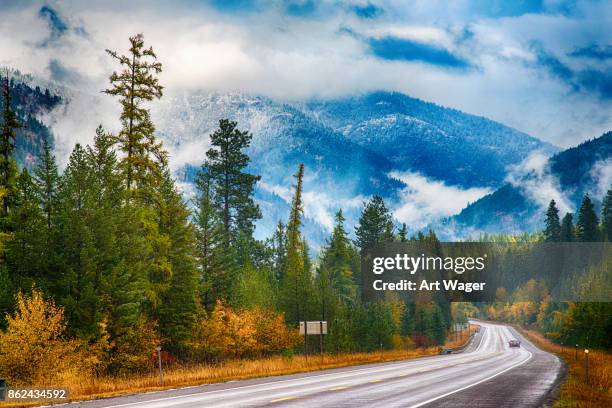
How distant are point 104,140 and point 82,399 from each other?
22.5 meters

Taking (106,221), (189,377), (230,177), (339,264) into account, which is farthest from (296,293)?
(339,264)

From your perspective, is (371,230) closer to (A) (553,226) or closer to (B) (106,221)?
(A) (553,226)

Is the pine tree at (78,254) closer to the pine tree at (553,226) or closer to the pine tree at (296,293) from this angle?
the pine tree at (296,293)

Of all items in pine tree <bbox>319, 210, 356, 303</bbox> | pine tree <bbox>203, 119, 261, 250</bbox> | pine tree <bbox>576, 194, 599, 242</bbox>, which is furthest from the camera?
pine tree <bbox>576, 194, 599, 242</bbox>

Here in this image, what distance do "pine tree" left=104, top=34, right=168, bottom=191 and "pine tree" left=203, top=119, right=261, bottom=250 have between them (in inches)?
1457

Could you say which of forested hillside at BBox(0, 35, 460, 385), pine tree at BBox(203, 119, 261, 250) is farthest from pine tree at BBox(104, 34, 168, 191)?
pine tree at BBox(203, 119, 261, 250)

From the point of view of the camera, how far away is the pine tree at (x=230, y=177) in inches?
3189

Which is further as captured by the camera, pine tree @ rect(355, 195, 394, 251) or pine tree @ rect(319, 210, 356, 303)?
pine tree @ rect(355, 195, 394, 251)

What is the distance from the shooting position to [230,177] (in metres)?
81.7

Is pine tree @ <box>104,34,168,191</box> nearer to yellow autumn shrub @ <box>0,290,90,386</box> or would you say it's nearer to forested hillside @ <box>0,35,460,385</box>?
forested hillside @ <box>0,35,460,385</box>

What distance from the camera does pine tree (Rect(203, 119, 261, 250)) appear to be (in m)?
81.0

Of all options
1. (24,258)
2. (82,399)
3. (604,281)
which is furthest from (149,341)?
(604,281)

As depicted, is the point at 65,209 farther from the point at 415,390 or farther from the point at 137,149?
the point at 415,390

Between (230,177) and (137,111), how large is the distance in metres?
39.5
